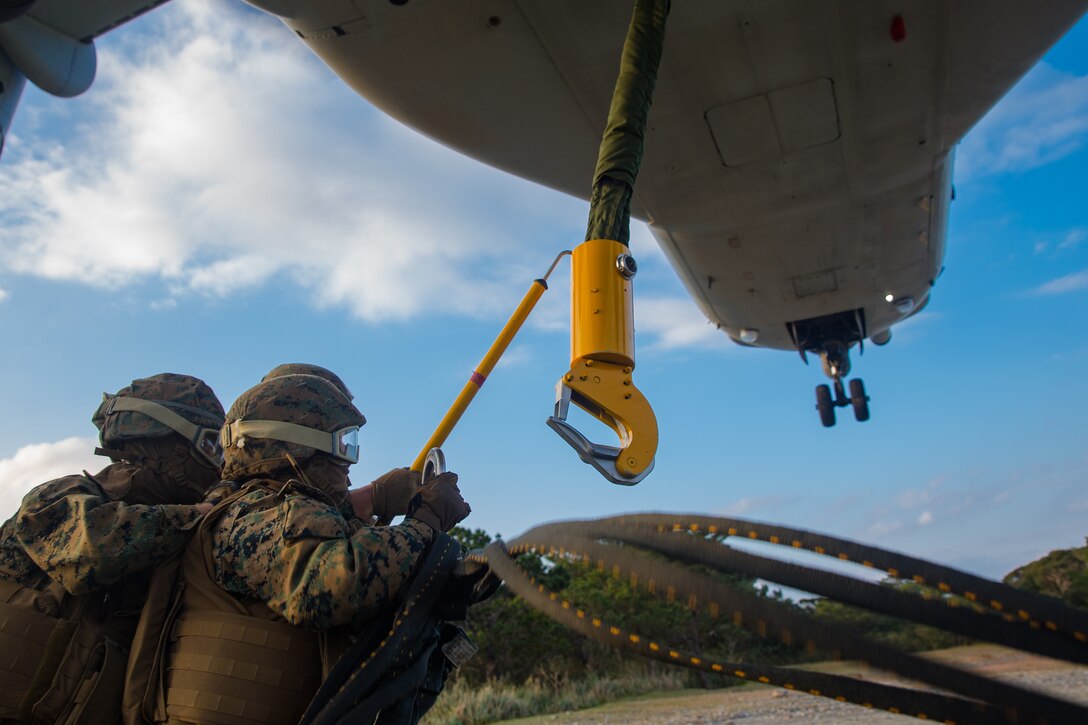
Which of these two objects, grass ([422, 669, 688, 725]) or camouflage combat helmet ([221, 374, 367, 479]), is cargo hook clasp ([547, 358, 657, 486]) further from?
grass ([422, 669, 688, 725])

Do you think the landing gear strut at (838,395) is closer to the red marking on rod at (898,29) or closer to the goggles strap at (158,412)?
the red marking on rod at (898,29)

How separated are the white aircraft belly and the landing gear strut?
3206 mm

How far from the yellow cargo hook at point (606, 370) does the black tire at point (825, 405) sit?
8.18m

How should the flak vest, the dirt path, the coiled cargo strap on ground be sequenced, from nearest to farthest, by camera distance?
1. the coiled cargo strap on ground
2. the flak vest
3. the dirt path

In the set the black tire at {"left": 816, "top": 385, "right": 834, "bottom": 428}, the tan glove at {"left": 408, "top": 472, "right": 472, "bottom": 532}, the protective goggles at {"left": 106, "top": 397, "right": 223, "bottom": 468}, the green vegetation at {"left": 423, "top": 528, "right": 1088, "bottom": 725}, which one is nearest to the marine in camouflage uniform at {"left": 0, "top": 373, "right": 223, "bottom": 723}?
the protective goggles at {"left": 106, "top": 397, "right": 223, "bottom": 468}

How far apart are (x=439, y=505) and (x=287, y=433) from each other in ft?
1.85

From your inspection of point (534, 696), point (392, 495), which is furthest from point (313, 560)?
point (534, 696)

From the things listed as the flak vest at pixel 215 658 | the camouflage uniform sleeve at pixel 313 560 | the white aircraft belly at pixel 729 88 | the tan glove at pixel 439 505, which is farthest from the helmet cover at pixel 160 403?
the white aircraft belly at pixel 729 88

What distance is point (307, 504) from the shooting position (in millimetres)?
2211

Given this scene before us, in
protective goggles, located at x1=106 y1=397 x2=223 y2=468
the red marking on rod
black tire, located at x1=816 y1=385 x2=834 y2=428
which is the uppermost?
the red marking on rod

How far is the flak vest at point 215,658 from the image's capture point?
2150mm

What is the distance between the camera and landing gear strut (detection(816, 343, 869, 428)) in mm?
9773

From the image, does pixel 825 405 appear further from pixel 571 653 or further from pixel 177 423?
pixel 177 423

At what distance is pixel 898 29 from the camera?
4668mm
